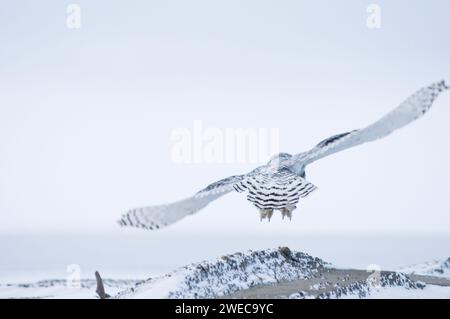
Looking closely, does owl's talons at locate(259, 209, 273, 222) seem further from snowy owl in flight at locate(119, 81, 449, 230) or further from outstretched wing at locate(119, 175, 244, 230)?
outstretched wing at locate(119, 175, 244, 230)

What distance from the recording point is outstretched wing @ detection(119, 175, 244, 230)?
2994 mm

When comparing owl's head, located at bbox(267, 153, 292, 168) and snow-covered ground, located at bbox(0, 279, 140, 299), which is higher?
owl's head, located at bbox(267, 153, 292, 168)

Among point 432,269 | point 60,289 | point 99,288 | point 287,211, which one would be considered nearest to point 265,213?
point 287,211

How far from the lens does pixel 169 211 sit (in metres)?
3.06

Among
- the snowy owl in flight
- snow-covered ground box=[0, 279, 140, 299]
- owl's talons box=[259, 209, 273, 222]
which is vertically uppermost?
the snowy owl in flight

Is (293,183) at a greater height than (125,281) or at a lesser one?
greater

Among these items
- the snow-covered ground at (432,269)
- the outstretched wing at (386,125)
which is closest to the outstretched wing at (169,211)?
the outstretched wing at (386,125)

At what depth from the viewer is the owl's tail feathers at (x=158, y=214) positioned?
299 cm

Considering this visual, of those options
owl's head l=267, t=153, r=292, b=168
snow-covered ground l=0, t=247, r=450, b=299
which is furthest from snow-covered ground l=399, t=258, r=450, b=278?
owl's head l=267, t=153, r=292, b=168

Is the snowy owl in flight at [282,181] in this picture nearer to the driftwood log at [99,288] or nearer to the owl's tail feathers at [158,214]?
the owl's tail feathers at [158,214]

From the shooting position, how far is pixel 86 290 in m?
3.38
